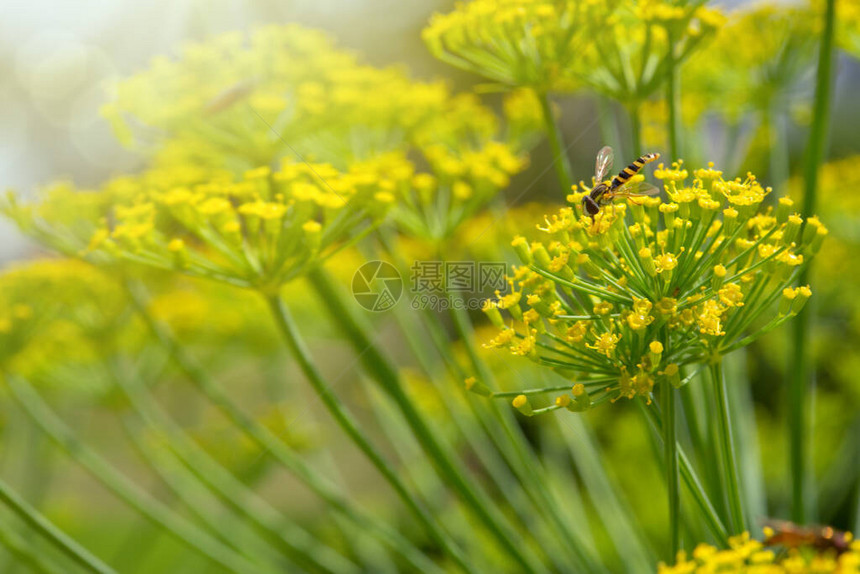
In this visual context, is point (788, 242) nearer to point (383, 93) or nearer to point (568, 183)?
point (568, 183)

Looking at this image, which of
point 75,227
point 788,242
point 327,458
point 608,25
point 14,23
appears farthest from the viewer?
point 327,458

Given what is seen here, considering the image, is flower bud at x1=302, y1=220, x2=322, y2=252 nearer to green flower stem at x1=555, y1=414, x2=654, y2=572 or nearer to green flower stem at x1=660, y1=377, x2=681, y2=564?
green flower stem at x1=660, y1=377, x2=681, y2=564

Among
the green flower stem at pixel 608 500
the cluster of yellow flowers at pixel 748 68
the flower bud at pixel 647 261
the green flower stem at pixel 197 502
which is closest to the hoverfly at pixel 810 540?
the flower bud at pixel 647 261

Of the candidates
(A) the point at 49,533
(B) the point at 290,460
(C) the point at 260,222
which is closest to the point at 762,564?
(C) the point at 260,222

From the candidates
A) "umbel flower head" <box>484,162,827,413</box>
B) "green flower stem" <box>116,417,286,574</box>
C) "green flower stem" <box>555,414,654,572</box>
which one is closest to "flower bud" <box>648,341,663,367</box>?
"umbel flower head" <box>484,162,827,413</box>

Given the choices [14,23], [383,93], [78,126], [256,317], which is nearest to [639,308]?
[383,93]

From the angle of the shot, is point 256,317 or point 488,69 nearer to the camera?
point 488,69
